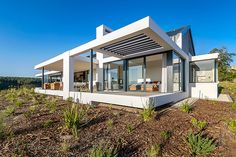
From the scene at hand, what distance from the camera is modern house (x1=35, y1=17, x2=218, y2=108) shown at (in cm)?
548

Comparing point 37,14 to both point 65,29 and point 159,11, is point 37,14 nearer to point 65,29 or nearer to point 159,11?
point 65,29

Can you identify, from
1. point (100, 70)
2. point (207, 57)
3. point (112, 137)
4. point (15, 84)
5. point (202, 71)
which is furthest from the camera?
point (15, 84)

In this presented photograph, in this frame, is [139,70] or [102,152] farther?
[139,70]

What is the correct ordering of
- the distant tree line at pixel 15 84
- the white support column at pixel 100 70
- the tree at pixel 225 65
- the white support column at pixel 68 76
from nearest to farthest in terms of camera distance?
1. the white support column at pixel 68 76
2. the white support column at pixel 100 70
3. the distant tree line at pixel 15 84
4. the tree at pixel 225 65

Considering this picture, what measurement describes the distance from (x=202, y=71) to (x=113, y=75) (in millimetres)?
6950

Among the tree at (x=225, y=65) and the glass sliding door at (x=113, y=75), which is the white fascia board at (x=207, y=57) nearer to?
the glass sliding door at (x=113, y=75)

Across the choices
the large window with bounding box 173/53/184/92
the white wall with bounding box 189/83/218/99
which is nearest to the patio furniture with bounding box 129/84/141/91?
the large window with bounding box 173/53/184/92

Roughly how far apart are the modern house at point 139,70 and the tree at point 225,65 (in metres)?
14.8

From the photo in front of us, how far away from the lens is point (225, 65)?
23219 mm

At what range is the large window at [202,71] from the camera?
9.24 m

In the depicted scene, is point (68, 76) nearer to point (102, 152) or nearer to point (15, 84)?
point (102, 152)

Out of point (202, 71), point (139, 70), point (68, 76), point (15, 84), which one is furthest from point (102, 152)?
point (15, 84)

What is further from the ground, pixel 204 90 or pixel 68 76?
pixel 68 76

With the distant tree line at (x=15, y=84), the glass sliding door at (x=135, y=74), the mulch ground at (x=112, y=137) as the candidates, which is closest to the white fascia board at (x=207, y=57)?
the glass sliding door at (x=135, y=74)
